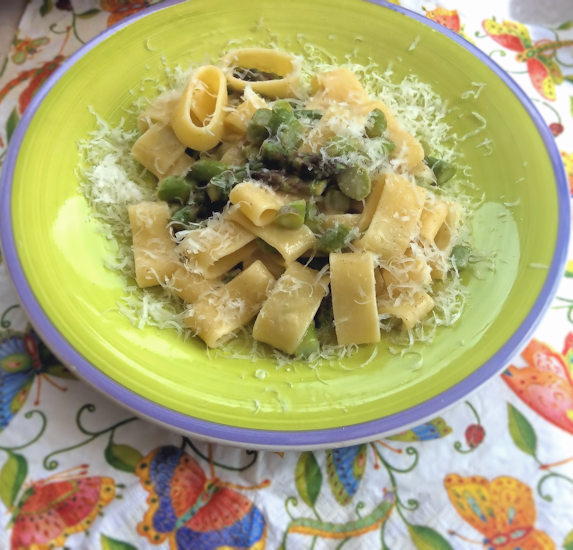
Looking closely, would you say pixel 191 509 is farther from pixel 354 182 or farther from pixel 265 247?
pixel 354 182

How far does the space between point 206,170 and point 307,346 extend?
97cm

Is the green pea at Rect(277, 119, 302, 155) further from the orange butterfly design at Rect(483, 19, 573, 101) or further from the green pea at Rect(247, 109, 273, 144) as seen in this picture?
the orange butterfly design at Rect(483, 19, 573, 101)

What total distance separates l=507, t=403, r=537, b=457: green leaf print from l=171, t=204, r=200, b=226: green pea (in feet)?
5.54

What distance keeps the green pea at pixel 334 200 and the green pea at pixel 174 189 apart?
0.65 metres

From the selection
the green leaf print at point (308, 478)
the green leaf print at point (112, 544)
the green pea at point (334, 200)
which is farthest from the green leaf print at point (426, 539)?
the green pea at point (334, 200)

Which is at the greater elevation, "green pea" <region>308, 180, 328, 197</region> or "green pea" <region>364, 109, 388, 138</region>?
"green pea" <region>364, 109, 388, 138</region>

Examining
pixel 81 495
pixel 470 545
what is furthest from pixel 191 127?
pixel 470 545

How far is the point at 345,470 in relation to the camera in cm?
254

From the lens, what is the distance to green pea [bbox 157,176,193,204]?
293 centimetres

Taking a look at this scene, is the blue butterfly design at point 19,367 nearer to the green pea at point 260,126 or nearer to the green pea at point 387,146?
the green pea at point 260,126

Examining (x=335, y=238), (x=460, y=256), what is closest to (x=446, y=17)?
(x=460, y=256)

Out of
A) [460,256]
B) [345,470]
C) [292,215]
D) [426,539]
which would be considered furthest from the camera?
[460,256]

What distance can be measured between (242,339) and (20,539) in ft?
3.75

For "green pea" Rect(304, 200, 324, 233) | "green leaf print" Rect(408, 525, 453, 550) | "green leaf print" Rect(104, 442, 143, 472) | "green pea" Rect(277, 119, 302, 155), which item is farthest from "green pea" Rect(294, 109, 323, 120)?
"green leaf print" Rect(408, 525, 453, 550)
